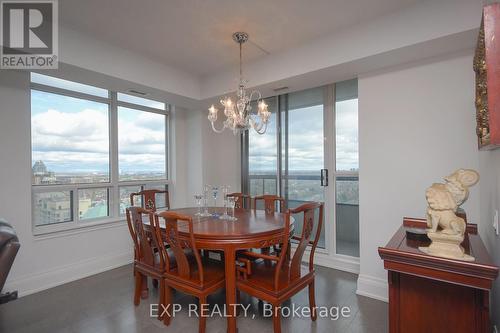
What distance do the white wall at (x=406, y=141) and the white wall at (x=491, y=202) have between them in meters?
0.20

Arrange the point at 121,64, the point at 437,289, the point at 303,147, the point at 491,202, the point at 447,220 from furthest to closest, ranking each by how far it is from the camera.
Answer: the point at 303,147, the point at 121,64, the point at 491,202, the point at 437,289, the point at 447,220

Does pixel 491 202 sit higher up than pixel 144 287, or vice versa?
pixel 491 202

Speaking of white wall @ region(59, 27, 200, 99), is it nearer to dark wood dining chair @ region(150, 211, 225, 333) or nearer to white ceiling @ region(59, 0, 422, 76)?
white ceiling @ region(59, 0, 422, 76)

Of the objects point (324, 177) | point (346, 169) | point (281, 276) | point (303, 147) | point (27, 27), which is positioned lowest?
point (281, 276)

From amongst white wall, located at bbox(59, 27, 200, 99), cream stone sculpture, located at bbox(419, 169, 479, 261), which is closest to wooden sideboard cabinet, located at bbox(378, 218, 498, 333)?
cream stone sculpture, located at bbox(419, 169, 479, 261)

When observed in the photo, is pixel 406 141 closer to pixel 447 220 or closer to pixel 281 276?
pixel 447 220

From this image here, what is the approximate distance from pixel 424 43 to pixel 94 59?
324 cm

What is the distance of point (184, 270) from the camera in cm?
208

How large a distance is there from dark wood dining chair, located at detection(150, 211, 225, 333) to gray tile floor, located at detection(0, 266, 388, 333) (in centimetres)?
33

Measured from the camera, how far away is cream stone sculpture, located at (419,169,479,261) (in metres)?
1.30

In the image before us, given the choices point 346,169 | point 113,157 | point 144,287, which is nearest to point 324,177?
point 346,169

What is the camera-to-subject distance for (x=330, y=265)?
3.49 m

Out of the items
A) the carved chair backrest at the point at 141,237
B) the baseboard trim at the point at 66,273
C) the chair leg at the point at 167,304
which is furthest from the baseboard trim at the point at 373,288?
the baseboard trim at the point at 66,273

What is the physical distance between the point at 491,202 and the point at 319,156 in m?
2.13
